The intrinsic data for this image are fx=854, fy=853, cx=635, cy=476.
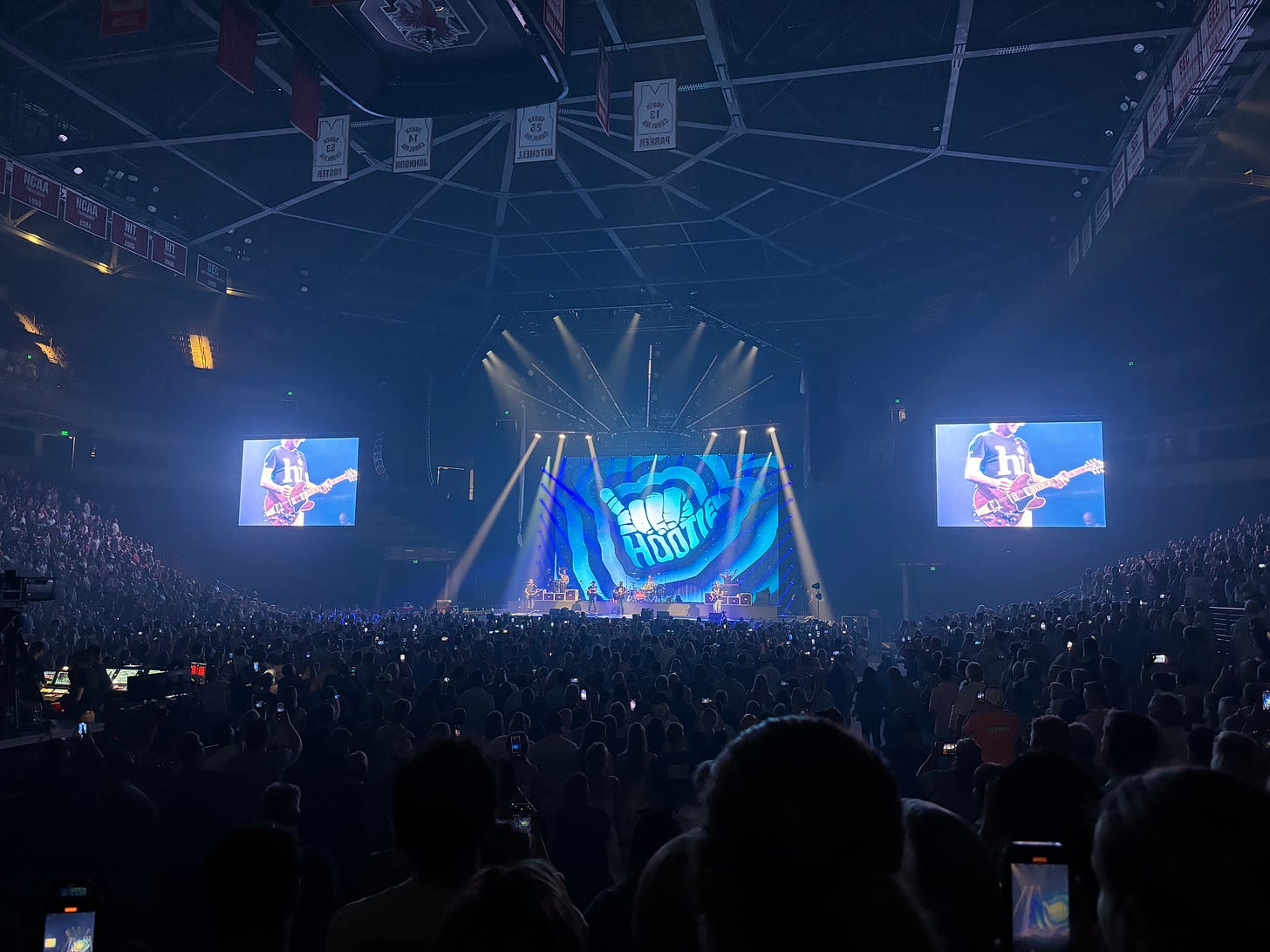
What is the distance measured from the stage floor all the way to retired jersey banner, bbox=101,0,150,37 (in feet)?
72.3

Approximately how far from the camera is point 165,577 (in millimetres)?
28219

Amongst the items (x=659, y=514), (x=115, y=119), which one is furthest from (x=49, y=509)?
(x=659, y=514)

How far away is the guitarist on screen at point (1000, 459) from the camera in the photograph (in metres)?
26.4

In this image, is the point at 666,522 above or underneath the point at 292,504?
underneath

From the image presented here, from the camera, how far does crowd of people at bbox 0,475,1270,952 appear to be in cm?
115

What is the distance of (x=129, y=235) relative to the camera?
22500mm

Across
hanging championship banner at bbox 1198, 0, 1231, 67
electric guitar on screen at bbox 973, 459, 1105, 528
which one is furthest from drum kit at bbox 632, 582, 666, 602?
hanging championship banner at bbox 1198, 0, 1231, 67

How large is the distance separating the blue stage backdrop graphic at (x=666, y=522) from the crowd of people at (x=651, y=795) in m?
17.4

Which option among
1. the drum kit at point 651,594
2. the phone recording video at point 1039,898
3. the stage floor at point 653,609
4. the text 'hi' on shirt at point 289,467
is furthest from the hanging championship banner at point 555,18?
the drum kit at point 651,594

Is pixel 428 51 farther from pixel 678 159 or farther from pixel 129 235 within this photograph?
pixel 129 235

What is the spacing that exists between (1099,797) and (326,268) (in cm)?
3023

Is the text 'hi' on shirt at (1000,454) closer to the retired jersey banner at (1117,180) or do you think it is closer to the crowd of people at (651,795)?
the crowd of people at (651,795)

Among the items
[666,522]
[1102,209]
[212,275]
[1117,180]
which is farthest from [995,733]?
[666,522]

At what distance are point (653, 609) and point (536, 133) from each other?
20938mm
